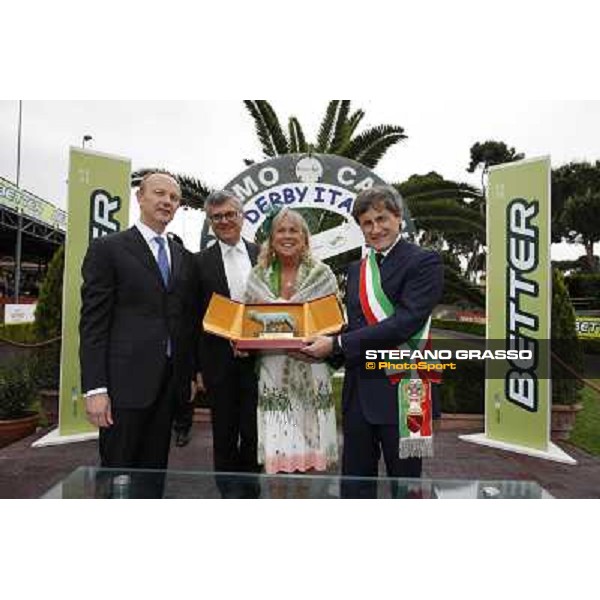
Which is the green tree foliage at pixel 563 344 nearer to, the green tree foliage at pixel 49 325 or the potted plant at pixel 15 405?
the green tree foliage at pixel 49 325

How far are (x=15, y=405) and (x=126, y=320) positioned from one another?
7.35 ft

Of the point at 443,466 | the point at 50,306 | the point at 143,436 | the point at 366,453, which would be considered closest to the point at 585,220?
the point at 443,466

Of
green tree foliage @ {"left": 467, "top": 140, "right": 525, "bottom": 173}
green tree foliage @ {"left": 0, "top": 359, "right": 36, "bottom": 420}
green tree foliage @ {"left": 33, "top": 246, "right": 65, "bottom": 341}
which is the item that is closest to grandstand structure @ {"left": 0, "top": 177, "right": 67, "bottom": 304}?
green tree foliage @ {"left": 33, "top": 246, "right": 65, "bottom": 341}

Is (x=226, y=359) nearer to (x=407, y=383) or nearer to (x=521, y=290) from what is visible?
(x=407, y=383)

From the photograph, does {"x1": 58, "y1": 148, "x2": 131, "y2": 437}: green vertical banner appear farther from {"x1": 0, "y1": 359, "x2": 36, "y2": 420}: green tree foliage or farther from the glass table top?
the glass table top

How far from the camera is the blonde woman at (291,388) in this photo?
1.99 m

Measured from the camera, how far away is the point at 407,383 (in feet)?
6.59

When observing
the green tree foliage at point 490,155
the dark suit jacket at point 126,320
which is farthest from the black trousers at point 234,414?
the green tree foliage at point 490,155

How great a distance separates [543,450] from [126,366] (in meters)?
2.63

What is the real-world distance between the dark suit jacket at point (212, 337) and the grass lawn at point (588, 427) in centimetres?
254

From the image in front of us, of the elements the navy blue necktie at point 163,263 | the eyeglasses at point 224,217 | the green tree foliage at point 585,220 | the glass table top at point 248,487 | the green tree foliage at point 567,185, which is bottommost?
the glass table top at point 248,487

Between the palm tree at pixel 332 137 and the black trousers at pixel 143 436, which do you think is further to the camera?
the palm tree at pixel 332 137

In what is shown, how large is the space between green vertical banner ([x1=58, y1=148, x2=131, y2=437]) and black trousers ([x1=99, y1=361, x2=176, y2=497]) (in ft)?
4.97

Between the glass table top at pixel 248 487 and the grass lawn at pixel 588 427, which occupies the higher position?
the glass table top at pixel 248 487
